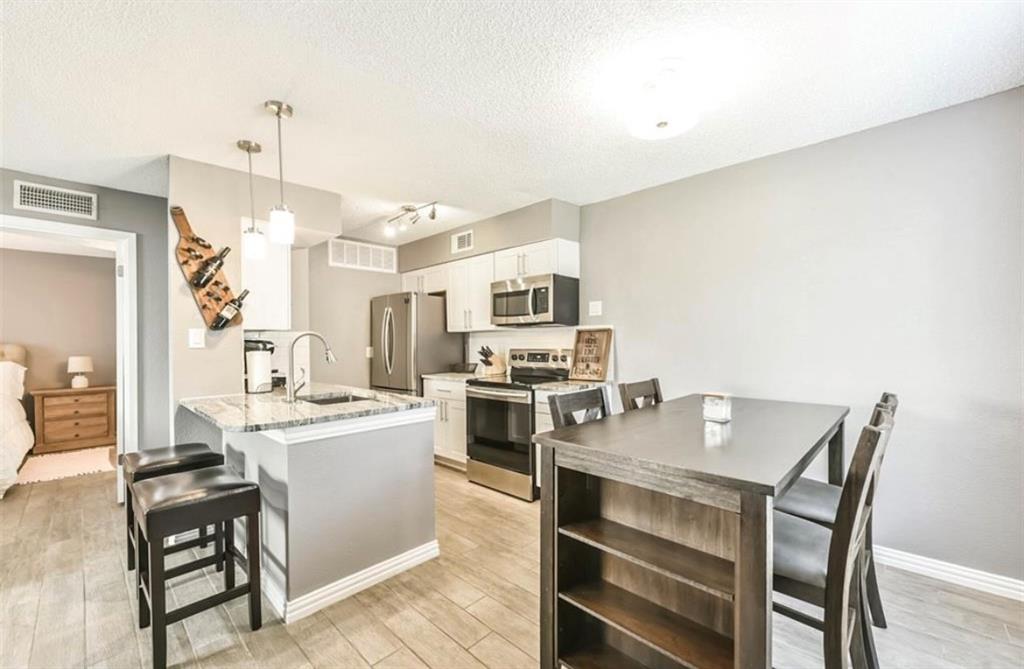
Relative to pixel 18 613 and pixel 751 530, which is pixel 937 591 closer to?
pixel 751 530

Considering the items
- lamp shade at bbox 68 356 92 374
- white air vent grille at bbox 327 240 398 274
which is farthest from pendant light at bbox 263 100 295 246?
lamp shade at bbox 68 356 92 374

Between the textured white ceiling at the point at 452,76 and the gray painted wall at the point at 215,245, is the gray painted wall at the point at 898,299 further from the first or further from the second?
the gray painted wall at the point at 215,245

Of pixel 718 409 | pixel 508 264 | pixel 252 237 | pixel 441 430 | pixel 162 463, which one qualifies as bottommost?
pixel 441 430

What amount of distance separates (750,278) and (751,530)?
7.99 feet

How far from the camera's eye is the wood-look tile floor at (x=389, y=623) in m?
1.76

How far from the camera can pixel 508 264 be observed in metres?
4.23

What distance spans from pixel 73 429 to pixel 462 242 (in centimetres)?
493

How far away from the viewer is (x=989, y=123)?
7.37 ft

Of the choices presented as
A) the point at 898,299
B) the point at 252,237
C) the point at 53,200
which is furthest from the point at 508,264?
the point at 53,200

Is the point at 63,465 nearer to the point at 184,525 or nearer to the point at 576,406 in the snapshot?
the point at 184,525

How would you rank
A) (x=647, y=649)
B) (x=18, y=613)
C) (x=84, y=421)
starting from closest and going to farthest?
(x=647, y=649) < (x=18, y=613) < (x=84, y=421)

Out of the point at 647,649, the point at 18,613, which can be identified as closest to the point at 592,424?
the point at 647,649

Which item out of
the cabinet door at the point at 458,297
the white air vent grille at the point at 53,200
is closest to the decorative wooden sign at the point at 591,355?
the cabinet door at the point at 458,297

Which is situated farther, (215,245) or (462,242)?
(462,242)
